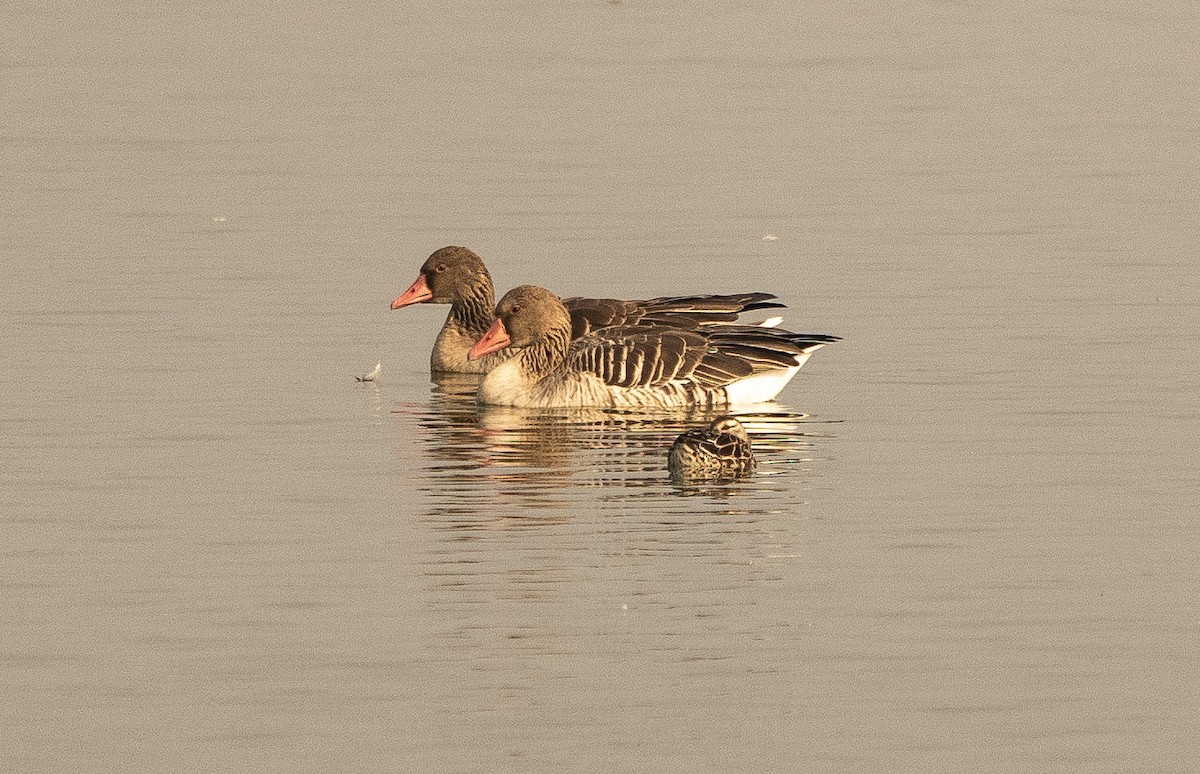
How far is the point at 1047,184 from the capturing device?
102 ft

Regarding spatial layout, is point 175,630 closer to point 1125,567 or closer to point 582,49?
point 1125,567

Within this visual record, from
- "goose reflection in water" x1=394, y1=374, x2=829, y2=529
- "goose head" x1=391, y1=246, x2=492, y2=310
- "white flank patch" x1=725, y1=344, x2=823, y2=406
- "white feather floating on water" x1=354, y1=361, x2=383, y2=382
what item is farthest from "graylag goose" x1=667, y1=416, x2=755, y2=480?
"goose head" x1=391, y1=246, x2=492, y2=310

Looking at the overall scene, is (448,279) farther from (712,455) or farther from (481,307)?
(712,455)

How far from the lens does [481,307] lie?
82.2ft

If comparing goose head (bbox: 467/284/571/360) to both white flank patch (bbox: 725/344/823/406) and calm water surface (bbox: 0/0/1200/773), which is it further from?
white flank patch (bbox: 725/344/823/406)

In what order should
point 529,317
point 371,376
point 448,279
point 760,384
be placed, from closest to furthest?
1. point 760,384
2. point 371,376
3. point 529,317
4. point 448,279

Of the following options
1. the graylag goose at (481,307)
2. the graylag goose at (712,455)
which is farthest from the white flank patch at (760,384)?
the graylag goose at (712,455)

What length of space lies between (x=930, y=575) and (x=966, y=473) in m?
3.09

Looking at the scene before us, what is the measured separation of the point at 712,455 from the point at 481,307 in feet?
26.9

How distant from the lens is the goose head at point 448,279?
24.8 m

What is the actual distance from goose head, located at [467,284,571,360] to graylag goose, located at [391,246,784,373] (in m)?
0.57

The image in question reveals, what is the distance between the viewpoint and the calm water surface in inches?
465

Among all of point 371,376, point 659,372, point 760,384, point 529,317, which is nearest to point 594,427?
point 659,372

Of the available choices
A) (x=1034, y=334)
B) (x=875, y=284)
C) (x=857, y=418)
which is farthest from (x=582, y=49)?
(x=857, y=418)
